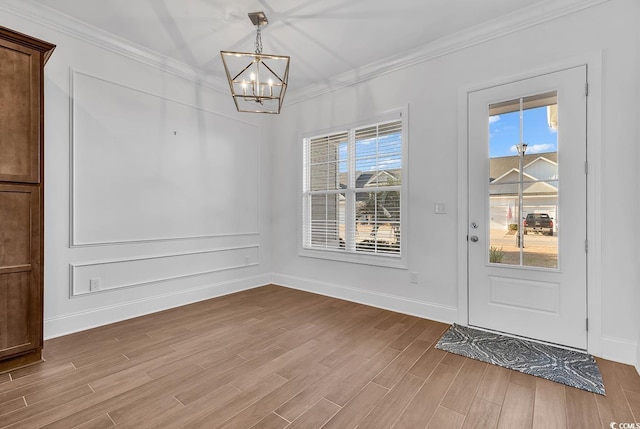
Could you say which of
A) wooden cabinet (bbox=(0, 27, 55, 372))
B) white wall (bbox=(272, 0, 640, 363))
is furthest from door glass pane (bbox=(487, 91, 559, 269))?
wooden cabinet (bbox=(0, 27, 55, 372))

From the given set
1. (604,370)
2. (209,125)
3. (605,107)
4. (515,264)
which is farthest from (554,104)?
(209,125)

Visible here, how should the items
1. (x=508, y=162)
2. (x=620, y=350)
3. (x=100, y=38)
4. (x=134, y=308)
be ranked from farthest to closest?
(x=134, y=308) → (x=100, y=38) → (x=508, y=162) → (x=620, y=350)

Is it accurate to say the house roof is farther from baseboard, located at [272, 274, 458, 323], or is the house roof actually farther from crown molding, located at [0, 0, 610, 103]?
baseboard, located at [272, 274, 458, 323]

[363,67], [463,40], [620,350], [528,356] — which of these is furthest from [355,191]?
[620,350]

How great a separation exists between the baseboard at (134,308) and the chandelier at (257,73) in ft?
7.72

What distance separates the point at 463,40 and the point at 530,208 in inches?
69.7

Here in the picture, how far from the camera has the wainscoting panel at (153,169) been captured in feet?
9.95

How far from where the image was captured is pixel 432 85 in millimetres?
3326

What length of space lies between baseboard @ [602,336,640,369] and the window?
6.02ft

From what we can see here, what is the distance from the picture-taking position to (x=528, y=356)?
244 cm

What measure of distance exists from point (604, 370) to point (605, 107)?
1989 mm

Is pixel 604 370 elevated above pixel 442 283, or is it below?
below

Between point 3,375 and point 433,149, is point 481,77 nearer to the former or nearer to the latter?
point 433,149

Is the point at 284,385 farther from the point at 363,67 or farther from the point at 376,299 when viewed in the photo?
the point at 363,67
